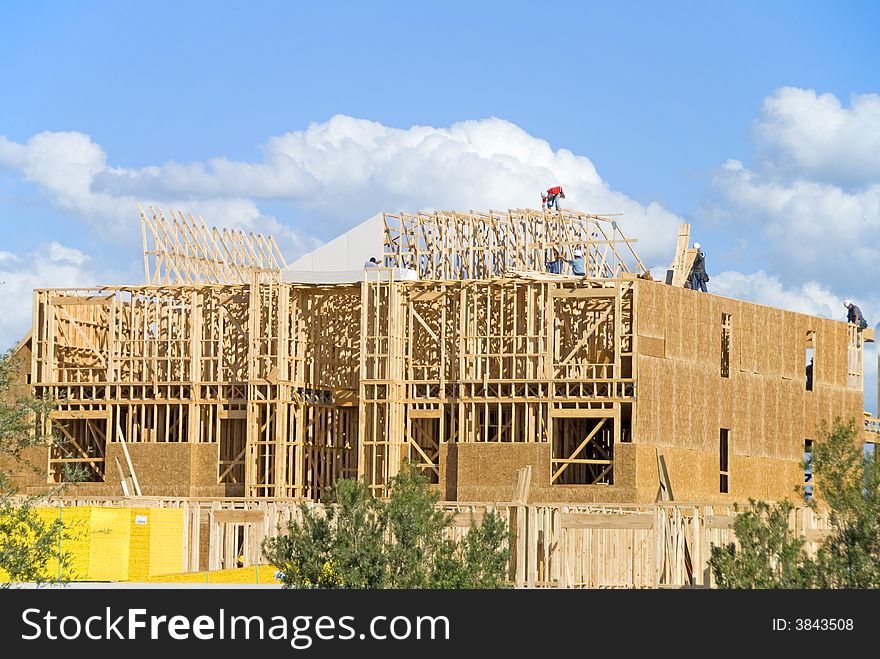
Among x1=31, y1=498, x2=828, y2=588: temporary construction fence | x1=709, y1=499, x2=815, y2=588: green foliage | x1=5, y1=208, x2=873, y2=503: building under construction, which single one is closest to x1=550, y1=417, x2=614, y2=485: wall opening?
x1=5, y1=208, x2=873, y2=503: building under construction

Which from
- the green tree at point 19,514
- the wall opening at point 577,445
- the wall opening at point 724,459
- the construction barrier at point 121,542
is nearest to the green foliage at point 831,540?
the green tree at point 19,514

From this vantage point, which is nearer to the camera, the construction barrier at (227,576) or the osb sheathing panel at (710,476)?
the construction barrier at (227,576)

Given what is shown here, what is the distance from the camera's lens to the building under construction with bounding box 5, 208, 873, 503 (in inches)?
1881

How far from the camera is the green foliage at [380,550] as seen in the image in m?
23.5

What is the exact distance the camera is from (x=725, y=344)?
51.8 metres

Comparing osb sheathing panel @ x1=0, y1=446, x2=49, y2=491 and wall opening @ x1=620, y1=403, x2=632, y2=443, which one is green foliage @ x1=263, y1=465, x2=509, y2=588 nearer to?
wall opening @ x1=620, y1=403, x2=632, y2=443

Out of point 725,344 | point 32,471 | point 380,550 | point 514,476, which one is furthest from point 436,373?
point 380,550

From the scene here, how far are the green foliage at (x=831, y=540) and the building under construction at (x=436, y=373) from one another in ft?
80.1

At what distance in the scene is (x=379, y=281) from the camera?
5041cm

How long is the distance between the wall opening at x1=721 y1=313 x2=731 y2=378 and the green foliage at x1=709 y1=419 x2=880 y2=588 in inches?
1161

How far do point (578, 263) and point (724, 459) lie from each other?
25.7 feet

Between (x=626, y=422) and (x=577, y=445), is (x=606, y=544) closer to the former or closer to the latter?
(x=626, y=422)

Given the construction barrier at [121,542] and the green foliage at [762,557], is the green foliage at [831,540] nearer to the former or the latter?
the green foliage at [762,557]
